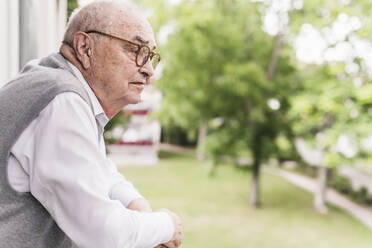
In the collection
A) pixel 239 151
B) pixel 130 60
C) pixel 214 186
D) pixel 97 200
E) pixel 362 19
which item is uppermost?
pixel 362 19

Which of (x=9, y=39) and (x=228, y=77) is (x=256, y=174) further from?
(x=9, y=39)

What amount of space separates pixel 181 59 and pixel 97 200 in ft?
19.6

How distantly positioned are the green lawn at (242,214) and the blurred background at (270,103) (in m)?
0.02

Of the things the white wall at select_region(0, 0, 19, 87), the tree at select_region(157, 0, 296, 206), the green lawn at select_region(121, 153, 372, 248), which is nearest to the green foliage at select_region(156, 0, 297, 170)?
the tree at select_region(157, 0, 296, 206)

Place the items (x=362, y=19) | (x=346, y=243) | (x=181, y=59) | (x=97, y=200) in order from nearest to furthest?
1. (x=97, y=200)
2. (x=362, y=19)
3. (x=346, y=243)
4. (x=181, y=59)

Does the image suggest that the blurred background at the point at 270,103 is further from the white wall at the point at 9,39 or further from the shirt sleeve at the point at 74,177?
the shirt sleeve at the point at 74,177

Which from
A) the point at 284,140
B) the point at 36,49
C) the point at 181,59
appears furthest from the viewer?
the point at 284,140

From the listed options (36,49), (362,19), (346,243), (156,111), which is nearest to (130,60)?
(36,49)

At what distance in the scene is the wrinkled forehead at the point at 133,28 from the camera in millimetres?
636

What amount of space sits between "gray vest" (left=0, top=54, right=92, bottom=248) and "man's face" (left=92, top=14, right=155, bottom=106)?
0.33ft

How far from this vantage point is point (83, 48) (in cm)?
64

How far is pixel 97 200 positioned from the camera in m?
0.51

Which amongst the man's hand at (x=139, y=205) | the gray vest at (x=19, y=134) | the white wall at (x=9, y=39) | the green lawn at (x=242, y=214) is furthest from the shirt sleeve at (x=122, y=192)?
the green lawn at (x=242, y=214)

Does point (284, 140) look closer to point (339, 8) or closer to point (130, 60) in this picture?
point (339, 8)
